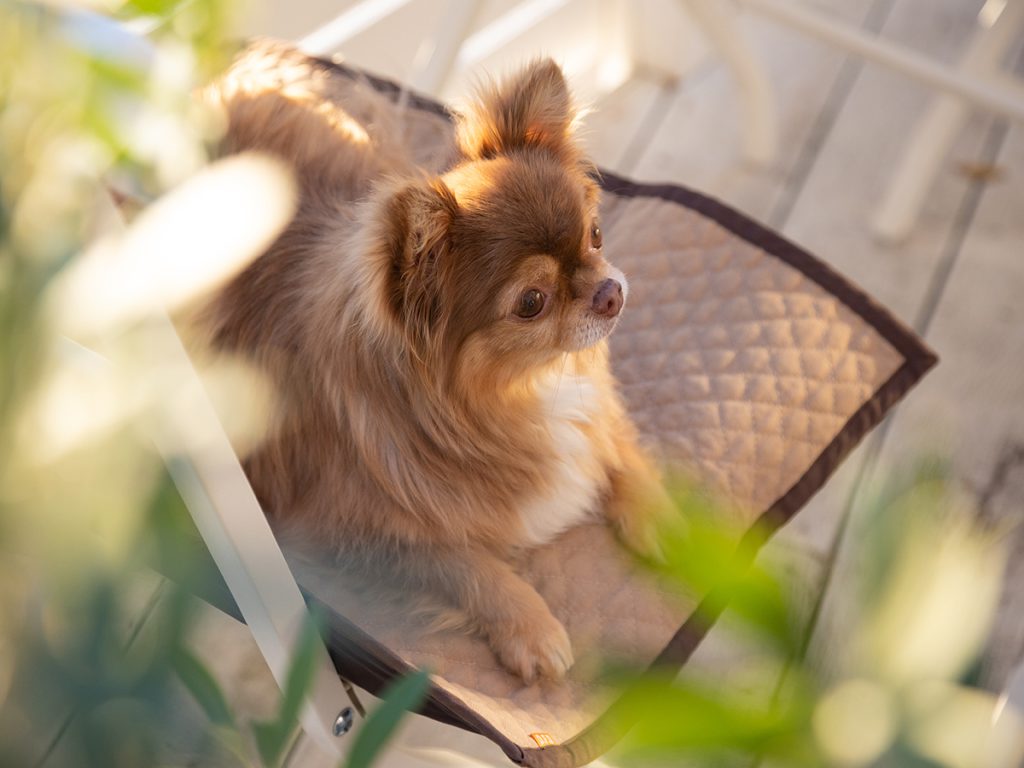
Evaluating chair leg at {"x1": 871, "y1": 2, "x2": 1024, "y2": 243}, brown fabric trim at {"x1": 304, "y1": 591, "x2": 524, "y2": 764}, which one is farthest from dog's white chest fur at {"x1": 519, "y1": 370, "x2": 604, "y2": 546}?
chair leg at {"x1": 871, "y1": 2, "x2": 1024, "y2": 243}

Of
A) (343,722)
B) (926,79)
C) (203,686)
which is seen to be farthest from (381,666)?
(926,79)

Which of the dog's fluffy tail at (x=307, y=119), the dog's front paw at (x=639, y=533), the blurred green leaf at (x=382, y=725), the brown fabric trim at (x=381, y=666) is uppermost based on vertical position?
the dog's fluffy tail at (x=307, y=119)

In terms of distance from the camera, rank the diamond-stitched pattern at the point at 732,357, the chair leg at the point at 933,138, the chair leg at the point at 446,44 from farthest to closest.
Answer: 1. the chair leg at the point at 933,138
2. the chair leg at the point at 446,44
3. the diamond-stitched pattern at the point at 732,357

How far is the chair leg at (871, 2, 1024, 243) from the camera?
2441 mm

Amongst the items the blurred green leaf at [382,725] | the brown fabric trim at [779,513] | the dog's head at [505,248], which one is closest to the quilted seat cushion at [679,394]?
the brown fabric trim at [779,513]

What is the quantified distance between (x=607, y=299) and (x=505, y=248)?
16 cm

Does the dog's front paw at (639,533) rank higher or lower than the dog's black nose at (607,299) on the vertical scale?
lower

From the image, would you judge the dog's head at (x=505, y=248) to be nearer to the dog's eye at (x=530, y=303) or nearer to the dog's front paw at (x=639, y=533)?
the dog's eye at (x=530, y=303)

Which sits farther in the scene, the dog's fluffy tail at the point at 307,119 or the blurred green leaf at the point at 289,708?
the dog's fluffy tail at the point at 307,119

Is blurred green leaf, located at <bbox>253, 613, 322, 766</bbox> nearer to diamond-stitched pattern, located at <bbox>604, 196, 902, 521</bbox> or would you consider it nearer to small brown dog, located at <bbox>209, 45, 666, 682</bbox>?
small brown dog, located at <bbox>209, 45, 666, 682</bbox>

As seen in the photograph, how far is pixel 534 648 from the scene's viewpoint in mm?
1384

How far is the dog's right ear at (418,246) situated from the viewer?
3.87ft

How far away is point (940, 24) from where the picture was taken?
324 centimetres

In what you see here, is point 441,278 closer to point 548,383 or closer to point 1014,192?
point 548,383
